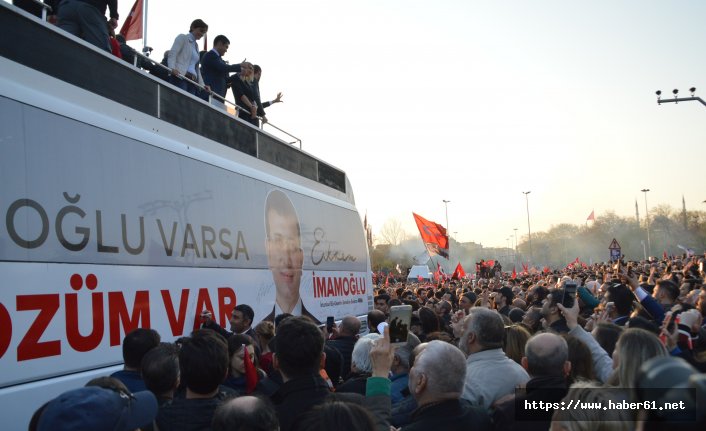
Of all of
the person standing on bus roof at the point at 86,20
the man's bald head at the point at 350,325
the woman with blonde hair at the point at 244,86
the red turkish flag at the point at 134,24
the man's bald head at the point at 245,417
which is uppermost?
the red turkish flag at the point at 134,24

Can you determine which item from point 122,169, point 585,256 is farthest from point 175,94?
point 585,256

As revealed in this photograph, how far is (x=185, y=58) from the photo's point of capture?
8.91 metres

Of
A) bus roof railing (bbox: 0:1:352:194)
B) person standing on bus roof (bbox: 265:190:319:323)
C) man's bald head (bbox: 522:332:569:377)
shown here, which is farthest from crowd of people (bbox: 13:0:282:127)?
man's bald head (bbox: 522:332:569:377)

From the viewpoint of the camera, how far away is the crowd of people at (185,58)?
6.19 m

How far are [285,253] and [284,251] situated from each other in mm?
40

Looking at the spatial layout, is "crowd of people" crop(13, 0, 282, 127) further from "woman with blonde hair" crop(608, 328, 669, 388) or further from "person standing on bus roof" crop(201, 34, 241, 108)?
"woman with blonde hair" crop(608, 328, 669, 388)

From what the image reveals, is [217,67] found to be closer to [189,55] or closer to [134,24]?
[189,55]

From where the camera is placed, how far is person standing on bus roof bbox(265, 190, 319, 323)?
8484mm

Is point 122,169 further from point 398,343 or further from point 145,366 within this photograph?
point 398,343

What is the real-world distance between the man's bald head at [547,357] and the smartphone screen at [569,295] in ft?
5.08

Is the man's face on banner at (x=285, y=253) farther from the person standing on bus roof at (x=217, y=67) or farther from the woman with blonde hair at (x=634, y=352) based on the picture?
the woman with blonde hair at (x=634, y=352)

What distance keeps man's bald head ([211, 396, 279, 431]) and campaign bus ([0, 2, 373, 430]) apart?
2.47 meters

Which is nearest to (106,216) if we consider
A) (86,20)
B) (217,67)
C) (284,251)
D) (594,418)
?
(86,20)

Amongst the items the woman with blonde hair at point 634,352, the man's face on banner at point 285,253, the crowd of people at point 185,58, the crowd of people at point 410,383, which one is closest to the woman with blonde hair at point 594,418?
the crowd of people at point 410,383
